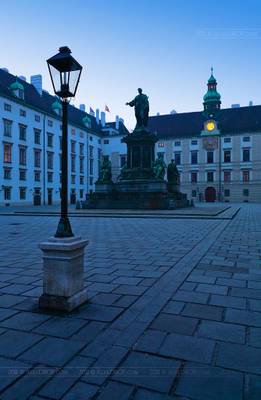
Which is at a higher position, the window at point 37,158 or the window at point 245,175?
the window at point 37,158

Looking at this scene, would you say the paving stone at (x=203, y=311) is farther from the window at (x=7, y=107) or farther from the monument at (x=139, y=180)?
the window at (x=7, y=107)

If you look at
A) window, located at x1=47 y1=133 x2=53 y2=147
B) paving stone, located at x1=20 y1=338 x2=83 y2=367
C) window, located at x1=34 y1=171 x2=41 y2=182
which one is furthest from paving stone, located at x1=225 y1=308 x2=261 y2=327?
window, located at x1=47 y1=133 x2=53 y2=147

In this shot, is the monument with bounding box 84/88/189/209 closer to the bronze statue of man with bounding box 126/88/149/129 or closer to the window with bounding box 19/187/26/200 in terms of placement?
the bronze statue of man with bounding box 126/88/149/129

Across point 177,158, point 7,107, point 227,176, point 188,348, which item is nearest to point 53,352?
point 188,348

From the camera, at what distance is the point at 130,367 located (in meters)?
2.92

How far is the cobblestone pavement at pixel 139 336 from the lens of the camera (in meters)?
2.65

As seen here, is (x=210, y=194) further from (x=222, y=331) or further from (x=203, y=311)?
(x=222, y=331)

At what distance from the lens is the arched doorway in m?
63.7

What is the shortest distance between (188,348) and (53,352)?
4.40ft

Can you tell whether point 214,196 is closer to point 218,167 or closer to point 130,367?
point 218,167

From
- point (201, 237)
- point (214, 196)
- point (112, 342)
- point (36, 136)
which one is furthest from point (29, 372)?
point (214, 196)

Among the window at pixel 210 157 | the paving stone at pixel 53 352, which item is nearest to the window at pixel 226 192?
the window at pixel 210 157

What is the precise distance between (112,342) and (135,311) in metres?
0.91

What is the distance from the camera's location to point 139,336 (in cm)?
351
